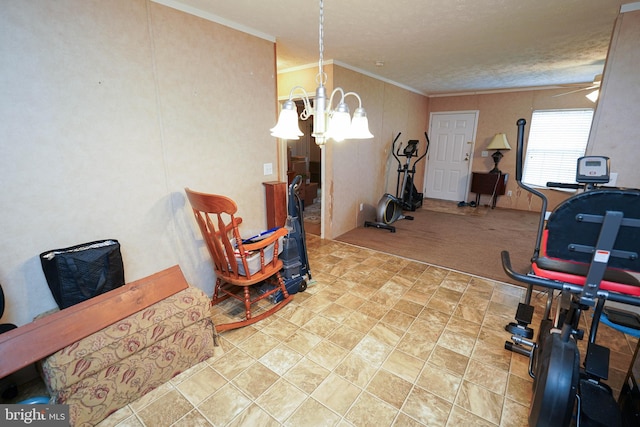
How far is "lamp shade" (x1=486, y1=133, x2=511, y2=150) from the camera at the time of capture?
18.5ft

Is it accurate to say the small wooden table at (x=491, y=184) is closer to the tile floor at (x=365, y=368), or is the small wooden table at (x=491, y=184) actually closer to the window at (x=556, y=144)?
the window at (x=556, y=144)

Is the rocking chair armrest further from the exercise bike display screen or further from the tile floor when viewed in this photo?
the exercise bike display screen

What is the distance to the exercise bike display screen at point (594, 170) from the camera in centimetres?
152

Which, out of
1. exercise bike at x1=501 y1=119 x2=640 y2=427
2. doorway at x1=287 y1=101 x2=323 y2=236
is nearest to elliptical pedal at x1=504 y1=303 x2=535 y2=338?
exercise bike at x1=501 y1=119 x2=640 y2=427

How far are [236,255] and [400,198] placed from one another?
13.5 ft

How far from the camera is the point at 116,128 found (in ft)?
6.30

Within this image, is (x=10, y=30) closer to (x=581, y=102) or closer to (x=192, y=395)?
(x=192, y=395)

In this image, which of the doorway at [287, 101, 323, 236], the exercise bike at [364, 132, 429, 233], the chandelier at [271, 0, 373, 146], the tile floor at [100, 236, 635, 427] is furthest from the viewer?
the doorway at [287, 101, 323, 236]

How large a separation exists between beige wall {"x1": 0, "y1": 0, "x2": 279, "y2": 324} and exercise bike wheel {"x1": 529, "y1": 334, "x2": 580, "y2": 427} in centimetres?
243

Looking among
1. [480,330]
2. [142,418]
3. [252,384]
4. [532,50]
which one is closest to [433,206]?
[532,50]

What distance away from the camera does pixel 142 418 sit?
1494mm

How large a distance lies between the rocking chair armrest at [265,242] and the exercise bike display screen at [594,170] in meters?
1.94

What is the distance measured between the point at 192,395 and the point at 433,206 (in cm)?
573

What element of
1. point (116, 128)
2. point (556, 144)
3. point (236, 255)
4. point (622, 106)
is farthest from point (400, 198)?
point (116, 128)
